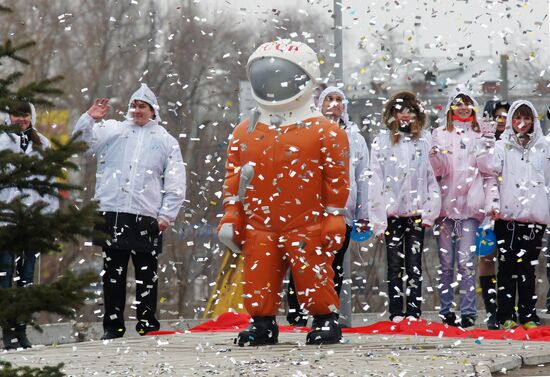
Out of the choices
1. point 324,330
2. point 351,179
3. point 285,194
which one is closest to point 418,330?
point 324,330

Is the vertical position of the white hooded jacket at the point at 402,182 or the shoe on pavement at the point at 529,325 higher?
the white hooded jacket at the point at 402,182

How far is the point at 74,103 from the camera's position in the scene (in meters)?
29.9

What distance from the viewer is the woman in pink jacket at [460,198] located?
1345 centimetres

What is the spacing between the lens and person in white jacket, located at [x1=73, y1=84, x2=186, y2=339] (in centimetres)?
1253

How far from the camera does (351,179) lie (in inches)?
527

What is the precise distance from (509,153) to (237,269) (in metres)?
3.68

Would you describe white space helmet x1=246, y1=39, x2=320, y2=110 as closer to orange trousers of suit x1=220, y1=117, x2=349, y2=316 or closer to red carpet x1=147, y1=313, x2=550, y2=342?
orange trousers of suit x1=220, y1=117, x2=349, y2=316

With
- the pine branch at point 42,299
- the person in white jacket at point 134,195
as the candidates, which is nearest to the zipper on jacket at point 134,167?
the person in white jacket at point 134,195

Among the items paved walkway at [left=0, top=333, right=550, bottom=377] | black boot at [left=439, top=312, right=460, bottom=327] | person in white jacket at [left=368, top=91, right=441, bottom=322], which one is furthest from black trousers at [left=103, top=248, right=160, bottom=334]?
black boot at [left=439, top=312, right=460, bottom=327]

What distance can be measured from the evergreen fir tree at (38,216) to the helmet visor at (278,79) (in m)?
4.66

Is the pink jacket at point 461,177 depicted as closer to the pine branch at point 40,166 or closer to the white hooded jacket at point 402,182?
the white hooded jacket at point 402,182

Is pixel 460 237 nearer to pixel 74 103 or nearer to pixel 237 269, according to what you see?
pixel 237 269

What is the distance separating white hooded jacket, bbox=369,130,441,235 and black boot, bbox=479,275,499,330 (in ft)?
3.59

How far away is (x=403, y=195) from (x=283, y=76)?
9.15ft
